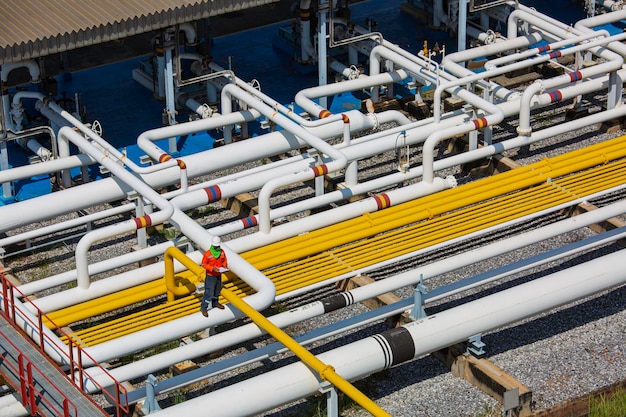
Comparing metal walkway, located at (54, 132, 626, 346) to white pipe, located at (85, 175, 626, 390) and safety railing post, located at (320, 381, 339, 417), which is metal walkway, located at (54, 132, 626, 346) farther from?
safety railing post, located at (320, 381, 339, 417)

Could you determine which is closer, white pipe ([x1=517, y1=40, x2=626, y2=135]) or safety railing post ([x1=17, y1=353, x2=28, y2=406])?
safety railing post ([x1=17, y1=353, x2=28, y2=406])

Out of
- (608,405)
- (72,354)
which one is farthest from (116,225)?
Answer: (608,405)

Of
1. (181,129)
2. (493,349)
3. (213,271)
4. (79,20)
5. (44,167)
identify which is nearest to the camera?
(213,271)

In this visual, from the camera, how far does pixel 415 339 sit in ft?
58.5

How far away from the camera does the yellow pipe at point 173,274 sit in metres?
18.0

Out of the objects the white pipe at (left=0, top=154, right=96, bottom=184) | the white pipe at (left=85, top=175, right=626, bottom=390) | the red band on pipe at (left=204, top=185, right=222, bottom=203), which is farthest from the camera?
the white pipe at (left=0, top=154, right=96, bottom=184)

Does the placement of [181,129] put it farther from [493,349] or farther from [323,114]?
[493,349]

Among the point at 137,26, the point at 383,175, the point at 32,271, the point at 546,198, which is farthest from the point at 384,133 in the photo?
the point at 32,271

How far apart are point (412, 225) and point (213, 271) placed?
14.1ft

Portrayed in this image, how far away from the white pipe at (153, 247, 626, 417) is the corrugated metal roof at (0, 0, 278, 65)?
7645 mm

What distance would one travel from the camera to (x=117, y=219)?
2280 centimetres

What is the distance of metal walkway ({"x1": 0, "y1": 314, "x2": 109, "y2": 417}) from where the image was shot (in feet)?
51.8

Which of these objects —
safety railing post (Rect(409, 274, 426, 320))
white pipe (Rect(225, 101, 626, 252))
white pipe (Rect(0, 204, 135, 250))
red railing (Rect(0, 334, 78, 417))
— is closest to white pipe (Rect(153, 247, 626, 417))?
safety railing post (Rect(409, 274, 426, 320))

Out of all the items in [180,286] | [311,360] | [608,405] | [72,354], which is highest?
[311,360]
